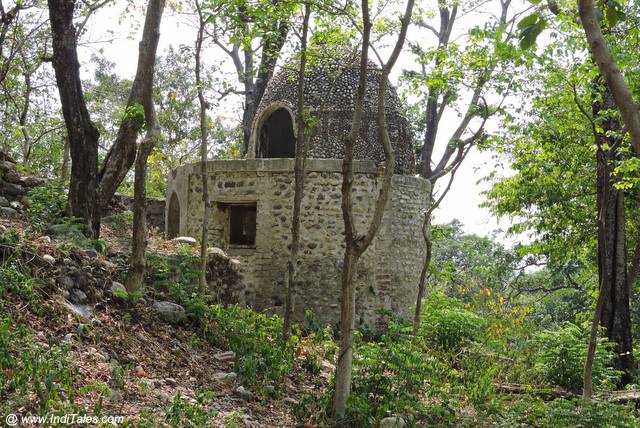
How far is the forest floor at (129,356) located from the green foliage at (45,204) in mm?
476

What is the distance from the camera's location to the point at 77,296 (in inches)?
269

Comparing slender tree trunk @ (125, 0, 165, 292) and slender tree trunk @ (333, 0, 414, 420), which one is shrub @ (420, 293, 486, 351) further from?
slender tree trunk @ (125, 0, 165, 292)

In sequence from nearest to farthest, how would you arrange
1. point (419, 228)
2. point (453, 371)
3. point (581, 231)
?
point (453, 371) → point (419, 228) → point (581, 231)

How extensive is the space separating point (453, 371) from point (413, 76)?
15.1 feet

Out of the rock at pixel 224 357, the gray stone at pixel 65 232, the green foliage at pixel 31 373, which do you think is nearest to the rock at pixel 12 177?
the gray stone at pixel 65 232

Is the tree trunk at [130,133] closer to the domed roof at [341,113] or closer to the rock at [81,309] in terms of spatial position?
the rock at [81,309]

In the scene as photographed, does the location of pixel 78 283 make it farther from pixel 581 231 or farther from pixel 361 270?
pixel 581 231

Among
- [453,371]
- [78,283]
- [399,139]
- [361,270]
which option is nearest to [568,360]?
[453,371]

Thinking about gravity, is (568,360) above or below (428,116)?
below

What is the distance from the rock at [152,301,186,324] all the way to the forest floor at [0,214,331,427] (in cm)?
9

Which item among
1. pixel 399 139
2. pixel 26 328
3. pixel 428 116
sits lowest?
pixel 26 328

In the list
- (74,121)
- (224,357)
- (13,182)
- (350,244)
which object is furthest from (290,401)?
(13,182)

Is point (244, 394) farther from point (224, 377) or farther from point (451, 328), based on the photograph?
point (451, 328)

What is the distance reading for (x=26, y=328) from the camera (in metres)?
5.58
